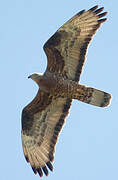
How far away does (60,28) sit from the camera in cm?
1452

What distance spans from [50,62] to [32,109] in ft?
4.98

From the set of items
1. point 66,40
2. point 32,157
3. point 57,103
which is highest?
point 66,40

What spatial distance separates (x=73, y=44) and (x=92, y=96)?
5.09ft

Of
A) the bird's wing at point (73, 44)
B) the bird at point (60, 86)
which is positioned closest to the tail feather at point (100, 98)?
the bird at point (60, 86)

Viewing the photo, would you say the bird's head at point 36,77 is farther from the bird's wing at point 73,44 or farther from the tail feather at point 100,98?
the tail feather at point 100,98

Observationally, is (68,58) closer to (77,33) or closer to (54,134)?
(77,33)

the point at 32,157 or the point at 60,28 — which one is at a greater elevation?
the point at 60,28

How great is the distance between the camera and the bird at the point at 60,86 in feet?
47.7

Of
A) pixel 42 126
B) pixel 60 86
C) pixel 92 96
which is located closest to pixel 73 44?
pixel 60 86

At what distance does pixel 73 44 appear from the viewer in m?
14.8

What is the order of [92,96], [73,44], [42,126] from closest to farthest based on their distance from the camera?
[92,96]
[73,44]
[42,126]

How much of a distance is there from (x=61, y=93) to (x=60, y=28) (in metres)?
1.79

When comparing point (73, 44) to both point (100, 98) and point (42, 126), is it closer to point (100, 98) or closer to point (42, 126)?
point (100, 98)

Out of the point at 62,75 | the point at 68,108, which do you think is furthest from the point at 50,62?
the point at 68,108
